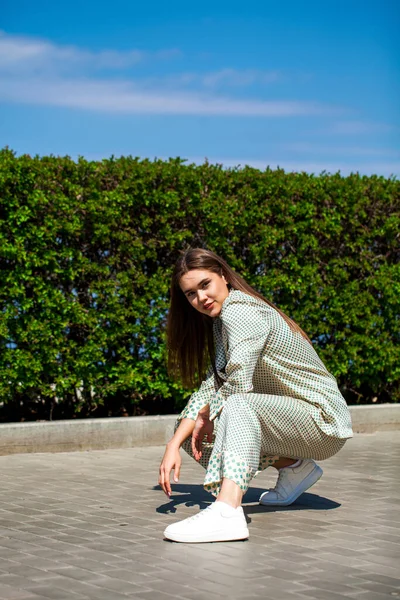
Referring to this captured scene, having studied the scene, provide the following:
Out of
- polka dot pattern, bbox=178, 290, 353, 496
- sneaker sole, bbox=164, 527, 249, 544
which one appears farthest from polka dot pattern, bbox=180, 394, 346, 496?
sneaker sole, bbox=164, 527, 249, 544

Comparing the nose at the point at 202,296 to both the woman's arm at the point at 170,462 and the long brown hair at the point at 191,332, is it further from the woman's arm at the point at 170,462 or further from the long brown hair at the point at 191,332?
the woman's arm at the point at 170,462

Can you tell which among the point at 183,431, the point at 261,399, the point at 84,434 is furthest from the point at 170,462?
the point at 84,434

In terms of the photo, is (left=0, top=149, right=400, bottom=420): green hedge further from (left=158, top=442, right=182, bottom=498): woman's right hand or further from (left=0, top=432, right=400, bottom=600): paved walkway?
(left=158, top=442, right=182, bottom=498): woman's right hand

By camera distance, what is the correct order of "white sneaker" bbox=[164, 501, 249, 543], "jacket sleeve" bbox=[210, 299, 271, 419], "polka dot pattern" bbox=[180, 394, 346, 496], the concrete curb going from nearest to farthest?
1. "white sneaker" bbox=[164, 501, 249, 543]
2. "polka dot pattern" bbox=[180, 394, 346, 496]
3. "jacket sleeve" bbox=[210, 299, 271, 419]
4. the concrete curb

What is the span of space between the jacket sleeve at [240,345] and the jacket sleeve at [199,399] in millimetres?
128

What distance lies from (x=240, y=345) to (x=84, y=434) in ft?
11.7

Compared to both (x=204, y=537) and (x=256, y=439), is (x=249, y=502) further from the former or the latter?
(x=204, y=537)

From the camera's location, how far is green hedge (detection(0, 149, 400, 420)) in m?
8.38

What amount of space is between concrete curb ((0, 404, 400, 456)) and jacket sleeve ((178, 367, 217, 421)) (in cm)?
286

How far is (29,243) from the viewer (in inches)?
331

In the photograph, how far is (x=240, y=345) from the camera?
4.99 metres

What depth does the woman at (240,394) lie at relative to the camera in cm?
486

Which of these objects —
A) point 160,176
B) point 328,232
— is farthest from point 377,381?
point 160,176

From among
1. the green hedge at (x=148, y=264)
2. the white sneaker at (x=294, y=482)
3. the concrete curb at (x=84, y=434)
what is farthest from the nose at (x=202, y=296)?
the green hedge at (x=148, y=264)
